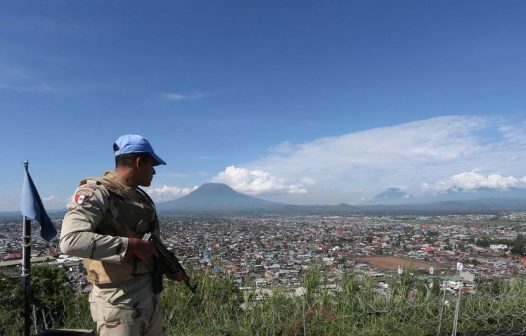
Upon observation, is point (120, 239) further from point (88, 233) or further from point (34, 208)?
point (34, 208)

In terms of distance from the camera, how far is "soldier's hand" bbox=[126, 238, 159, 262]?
1829 millimetres

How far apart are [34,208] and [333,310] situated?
9.29ft

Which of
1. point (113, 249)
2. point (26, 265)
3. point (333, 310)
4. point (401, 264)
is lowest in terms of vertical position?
point (333, 310)

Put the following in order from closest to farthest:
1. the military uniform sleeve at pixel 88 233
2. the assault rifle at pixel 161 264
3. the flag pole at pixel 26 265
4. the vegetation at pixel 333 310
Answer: the military uniform sleeve at pixel 88 233 → the assault rifle at pixel 161 264 → the flag pole at pixel 26 265 → the vegetation at pixel 333 310

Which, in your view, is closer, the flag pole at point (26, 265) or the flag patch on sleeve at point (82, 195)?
the flag patch on sleeve at point (82, 195)

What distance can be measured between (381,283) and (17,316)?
3.75 m

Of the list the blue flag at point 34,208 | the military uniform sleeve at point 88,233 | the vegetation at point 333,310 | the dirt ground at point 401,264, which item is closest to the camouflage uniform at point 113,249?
the military uniform sleeve at point 88,233

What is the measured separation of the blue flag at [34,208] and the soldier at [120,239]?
2.73 ft

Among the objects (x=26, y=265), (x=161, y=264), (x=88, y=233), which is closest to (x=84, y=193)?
(x=88, y=233)

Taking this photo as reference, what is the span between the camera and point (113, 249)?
1779 mm

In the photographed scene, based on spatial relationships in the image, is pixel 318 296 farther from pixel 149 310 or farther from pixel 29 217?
pixel 29 217

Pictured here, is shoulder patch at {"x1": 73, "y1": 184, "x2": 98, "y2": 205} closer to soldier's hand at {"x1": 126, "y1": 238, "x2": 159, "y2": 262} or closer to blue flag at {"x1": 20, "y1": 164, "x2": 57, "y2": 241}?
soldier's hand at {"x1": 126, "y1": 238, "x2": 159, "y2": 262}

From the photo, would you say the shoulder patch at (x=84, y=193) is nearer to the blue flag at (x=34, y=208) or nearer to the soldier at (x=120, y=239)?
the soldier at (x=120, y=239)

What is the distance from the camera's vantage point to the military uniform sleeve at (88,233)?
5.69 feet
